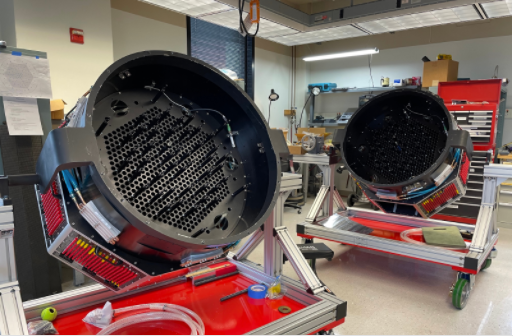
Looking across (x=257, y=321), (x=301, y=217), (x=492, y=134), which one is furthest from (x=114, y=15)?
(x=492, y=134)

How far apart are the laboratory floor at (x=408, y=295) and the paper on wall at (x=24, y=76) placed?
2090 mm

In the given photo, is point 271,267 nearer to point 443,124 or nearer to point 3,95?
point 443,124

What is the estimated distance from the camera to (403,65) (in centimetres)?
554

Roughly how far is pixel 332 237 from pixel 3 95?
2.37 meters

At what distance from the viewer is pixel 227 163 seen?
1.21 meters

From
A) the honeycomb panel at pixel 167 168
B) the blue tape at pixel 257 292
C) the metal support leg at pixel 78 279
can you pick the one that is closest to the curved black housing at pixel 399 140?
the blue tape at pixel 257 292

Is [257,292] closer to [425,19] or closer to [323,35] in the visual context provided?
[425,19]

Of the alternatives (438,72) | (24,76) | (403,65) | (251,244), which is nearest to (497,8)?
(438,72)

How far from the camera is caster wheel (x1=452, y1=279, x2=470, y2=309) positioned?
7.14ft

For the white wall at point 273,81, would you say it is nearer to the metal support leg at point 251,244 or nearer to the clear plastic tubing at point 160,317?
the metal support leg at point 251,244

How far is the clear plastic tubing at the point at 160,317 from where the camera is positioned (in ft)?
3.77

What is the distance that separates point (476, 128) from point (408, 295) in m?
2.52

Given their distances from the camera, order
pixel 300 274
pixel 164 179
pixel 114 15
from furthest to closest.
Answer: pixel 114 15
pixel 300 274
pixel 164 179

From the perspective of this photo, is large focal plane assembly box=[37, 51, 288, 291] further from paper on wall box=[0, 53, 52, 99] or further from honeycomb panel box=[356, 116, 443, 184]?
paper on wall box=[0, 53, 52, 99]
